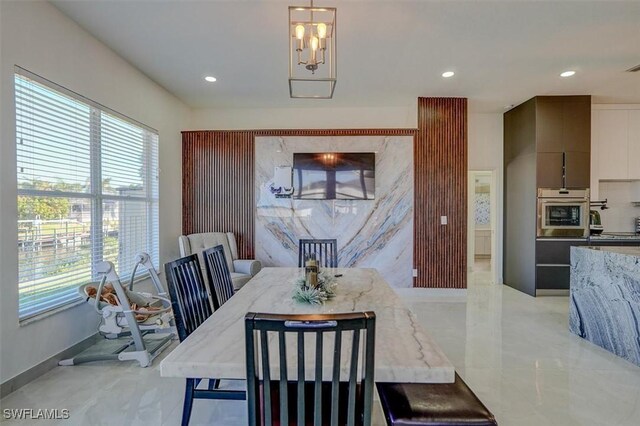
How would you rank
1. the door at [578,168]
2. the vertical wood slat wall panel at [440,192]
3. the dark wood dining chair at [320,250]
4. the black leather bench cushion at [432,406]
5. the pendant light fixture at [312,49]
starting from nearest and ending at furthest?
the black leather bench cushion at [432,406] → the pendant light fixture at [312,49] → the dark wood dining chair at [320,250] → the door at [578,168] → the vertical wood slat wall panel at [440,192]

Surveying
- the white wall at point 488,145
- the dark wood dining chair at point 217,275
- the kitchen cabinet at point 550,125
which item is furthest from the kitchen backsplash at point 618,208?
the dark wood dining chair at point 217,275

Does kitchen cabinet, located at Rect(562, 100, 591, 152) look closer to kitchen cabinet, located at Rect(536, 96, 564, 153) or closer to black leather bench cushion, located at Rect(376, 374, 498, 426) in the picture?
kitchen cabinet, located at Rect(536, 96, 564, 153)

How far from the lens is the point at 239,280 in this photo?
404cm

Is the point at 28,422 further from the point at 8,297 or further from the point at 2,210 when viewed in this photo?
the point at 2,210

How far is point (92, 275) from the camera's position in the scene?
3068 millimetres

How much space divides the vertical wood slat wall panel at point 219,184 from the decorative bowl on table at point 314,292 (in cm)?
308

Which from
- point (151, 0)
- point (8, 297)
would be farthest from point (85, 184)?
point (151, 0)

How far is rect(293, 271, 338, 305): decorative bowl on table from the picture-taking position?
1854 mm

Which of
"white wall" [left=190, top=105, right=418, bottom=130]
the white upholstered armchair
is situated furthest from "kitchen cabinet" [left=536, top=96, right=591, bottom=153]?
the white upholstered armchair

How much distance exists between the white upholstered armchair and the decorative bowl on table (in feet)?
7.15

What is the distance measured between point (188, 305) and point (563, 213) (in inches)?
204

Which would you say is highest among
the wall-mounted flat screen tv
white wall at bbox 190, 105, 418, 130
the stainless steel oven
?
white wall at bbox 190, 105, 418, 130

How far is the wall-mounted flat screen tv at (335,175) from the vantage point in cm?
480

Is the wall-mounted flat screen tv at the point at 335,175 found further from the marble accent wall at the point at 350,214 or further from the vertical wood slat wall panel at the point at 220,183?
the vertical wood slat wall panel at the point at 220,183
